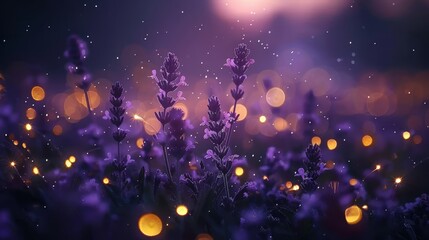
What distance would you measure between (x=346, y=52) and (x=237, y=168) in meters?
20.8

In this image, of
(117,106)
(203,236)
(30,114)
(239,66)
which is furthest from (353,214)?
(30,114)

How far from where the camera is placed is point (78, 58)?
4402 millimetres

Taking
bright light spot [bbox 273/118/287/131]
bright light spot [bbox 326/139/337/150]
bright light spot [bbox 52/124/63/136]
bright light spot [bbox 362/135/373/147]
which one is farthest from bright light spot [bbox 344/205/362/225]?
bright light spot [bbox 52/124/63/136]

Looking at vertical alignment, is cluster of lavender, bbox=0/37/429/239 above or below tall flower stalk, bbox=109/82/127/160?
below

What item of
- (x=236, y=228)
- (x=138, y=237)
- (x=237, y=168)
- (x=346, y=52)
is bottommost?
(x=138, y=237)

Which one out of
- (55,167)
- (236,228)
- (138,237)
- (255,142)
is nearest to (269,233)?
(236,228)

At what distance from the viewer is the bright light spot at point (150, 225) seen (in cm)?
183

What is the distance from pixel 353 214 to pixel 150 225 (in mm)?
1096

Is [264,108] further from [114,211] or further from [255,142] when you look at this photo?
[114,211]

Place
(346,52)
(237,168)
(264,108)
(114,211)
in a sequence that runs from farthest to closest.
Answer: (346,52) → (264,108) → (237,168) → (114,211)

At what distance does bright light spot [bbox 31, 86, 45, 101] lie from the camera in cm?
594

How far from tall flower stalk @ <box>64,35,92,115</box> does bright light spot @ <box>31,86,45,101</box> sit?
5.62ft

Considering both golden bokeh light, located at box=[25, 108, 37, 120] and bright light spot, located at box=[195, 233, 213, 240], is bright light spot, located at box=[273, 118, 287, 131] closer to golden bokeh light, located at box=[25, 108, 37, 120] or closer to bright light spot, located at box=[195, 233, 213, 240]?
golden bokeh light, located at box=[25, 108, 37, 120]

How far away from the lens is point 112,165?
2.83 m
